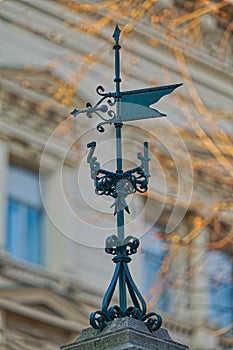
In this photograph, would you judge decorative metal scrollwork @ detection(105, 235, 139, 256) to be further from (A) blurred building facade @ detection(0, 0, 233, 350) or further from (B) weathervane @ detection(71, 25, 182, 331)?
(A) blurred building facade @ detection(0, 0, 233, 350)

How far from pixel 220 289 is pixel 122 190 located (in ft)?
55.6

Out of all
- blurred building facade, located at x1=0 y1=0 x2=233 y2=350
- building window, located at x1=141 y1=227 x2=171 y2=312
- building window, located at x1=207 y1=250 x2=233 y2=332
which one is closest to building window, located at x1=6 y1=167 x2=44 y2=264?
blurred building facade, located at x1=0 y1=0 x2=233 y2=350

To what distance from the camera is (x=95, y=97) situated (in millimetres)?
25531

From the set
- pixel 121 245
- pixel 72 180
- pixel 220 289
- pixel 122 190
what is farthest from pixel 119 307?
pixel 220 289

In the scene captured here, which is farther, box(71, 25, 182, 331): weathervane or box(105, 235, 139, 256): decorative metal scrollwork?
box(105, 235, 139, 256): decorative metal scrollwork

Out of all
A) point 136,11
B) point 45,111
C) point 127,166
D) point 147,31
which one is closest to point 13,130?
point 45,111

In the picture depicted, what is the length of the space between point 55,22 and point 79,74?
2190 mm

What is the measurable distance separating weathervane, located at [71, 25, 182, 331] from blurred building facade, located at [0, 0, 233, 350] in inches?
446

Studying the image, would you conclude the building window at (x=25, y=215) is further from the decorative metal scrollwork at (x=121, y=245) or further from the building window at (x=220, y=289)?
the decorative metal scrollwork at (x=121, y=245)

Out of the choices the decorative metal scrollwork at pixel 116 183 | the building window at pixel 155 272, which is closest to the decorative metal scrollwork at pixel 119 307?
the decorative metal scrollwork at pixel 116 183

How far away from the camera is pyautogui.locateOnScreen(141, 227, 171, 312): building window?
958 inches

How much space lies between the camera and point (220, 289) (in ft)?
88.8

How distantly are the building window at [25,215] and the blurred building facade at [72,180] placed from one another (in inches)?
0.6

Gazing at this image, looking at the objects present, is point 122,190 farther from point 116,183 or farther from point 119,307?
point 119,307
